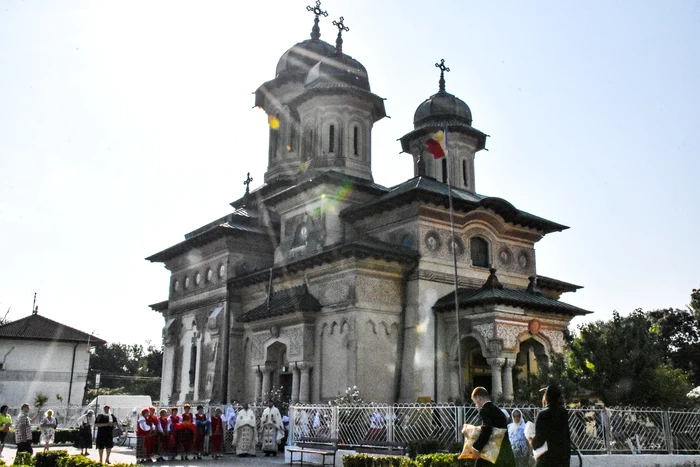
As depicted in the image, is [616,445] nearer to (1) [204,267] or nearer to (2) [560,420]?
(2) [560,420]

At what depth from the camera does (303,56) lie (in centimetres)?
2806

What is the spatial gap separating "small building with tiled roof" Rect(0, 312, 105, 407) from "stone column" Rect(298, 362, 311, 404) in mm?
20208

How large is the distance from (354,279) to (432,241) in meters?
2.76

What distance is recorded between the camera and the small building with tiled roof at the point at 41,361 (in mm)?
34031

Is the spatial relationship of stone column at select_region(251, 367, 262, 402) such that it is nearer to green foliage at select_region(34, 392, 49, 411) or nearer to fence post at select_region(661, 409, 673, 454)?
fence post at select_region(661, 409, 673, 454)

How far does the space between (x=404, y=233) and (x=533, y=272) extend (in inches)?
191

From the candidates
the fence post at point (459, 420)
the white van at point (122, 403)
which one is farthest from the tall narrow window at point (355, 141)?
the white van at point (122, 403)

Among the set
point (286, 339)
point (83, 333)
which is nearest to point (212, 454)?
point (286, 339)

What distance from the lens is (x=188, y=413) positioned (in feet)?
50.3

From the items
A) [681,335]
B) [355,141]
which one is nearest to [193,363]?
[355,141]

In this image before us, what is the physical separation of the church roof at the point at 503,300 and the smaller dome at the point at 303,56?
13432 mm

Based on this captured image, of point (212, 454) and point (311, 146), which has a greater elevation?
point (311, 146)

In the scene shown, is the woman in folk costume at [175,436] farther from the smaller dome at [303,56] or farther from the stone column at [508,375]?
the smaller dome at [303,56]

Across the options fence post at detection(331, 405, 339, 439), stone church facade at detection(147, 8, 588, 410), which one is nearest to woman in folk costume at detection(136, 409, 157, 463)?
fence post at detection(331, 405, 339, 439)
